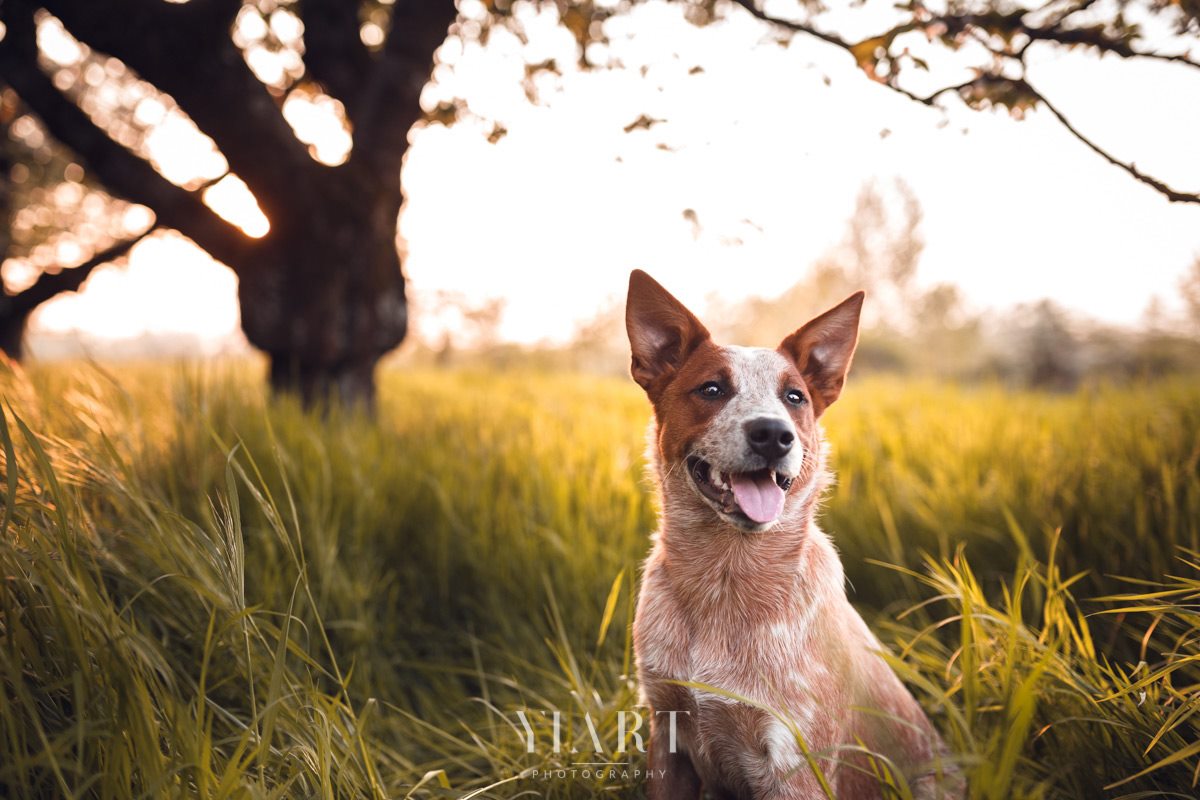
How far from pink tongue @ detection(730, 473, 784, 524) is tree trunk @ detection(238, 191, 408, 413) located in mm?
3568

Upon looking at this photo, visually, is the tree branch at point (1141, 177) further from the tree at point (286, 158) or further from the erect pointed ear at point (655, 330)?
the tree at point (286, 158)

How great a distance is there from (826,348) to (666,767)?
137cm

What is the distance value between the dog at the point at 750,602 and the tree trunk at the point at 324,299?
335 cm

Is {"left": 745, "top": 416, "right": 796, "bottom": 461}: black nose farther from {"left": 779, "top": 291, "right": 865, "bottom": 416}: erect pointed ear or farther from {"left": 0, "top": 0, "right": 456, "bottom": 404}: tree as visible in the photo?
{"left": 0, "top": 0, "right": 456, "bottom": 404}: tree

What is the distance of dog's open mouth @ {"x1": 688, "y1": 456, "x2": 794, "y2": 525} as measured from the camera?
1894mm

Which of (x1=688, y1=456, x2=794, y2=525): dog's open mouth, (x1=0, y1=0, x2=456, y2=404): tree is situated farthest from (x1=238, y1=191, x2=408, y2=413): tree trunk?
(x1=688, y1=456, x2=794, y2=525): dog's open mouth

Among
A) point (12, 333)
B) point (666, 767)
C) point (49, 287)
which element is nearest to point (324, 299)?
point (666, 767)

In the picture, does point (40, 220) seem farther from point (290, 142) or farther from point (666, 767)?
point (666, 767)

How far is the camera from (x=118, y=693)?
1550 mm

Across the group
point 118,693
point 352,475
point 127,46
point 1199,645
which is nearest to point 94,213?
point 127,46

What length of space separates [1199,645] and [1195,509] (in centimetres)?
111

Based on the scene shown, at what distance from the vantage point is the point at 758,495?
1.92 meters

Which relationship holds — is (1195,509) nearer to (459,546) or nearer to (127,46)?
(459,546)

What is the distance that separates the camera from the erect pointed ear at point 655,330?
2127 millimetres
